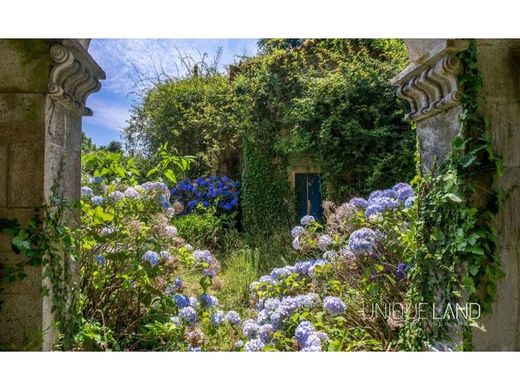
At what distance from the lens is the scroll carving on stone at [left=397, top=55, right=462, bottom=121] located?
5.48ft

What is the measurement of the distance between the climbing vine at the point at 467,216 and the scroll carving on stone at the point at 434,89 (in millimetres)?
39

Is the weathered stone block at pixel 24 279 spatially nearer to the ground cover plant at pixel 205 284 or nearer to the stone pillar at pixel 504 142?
the ground cover plant at pixel 205 284

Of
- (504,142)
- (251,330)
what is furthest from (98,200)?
(504,142)

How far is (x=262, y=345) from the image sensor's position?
1984 mm

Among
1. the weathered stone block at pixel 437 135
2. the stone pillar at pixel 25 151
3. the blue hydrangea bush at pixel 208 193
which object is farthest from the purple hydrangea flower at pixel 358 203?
the blue hydrangea bush at pixel 208 193

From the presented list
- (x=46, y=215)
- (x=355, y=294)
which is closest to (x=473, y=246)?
→ (x=355, y=294)

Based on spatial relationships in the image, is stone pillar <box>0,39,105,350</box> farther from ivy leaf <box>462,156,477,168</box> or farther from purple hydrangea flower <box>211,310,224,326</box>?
ivy leaf <box>462,156,477,168</box>

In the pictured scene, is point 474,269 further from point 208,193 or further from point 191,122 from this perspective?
point 191,122

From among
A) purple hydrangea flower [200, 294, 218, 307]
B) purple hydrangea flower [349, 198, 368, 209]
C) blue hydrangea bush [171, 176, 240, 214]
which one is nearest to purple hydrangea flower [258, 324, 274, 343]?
purple hydrangea flower [200, 294, 218, 307]

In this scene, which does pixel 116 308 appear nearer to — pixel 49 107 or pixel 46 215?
pixel 46 215

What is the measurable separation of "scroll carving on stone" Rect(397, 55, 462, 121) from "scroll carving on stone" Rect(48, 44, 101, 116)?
61.1 inches

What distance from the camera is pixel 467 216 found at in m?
1.63

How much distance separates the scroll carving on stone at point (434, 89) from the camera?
1671 millimetres

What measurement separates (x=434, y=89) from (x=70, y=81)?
1.64 metres
